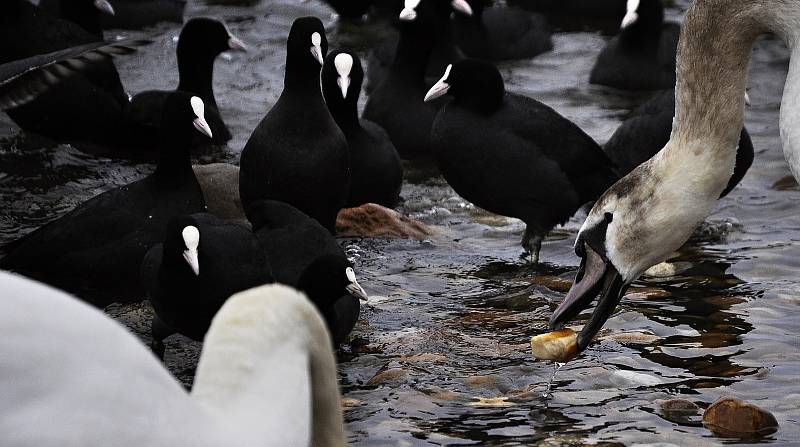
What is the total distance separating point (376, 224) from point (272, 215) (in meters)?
1.68

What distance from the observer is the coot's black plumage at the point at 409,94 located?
11773mm

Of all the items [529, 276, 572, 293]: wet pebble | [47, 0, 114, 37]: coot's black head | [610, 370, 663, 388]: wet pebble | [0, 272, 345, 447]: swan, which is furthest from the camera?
[47, 0, 114, 37]: coot's black head

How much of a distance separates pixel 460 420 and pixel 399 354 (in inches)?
41.3

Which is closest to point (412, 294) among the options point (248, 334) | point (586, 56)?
point (248, 334)

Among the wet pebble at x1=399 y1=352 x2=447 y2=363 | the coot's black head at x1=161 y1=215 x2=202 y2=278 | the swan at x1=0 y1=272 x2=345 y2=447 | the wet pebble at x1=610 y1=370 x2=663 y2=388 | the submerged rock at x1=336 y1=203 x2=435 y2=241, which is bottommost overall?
the submerged rock at x1=336 y1=203 x2=435 y2=241

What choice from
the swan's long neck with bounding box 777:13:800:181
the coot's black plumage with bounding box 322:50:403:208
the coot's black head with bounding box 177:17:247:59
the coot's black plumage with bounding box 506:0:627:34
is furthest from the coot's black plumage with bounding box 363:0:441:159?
the swan's long neck with bounding box 777:13:800:181

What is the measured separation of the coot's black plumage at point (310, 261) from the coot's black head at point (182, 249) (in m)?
0.58

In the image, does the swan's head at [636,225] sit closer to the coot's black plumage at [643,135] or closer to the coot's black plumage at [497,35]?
the coot's black plumage at [643,135]

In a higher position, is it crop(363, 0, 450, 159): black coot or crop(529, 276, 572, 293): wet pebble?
crop(363, 0, 450, 159): black coot

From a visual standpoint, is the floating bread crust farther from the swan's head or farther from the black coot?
the black coot

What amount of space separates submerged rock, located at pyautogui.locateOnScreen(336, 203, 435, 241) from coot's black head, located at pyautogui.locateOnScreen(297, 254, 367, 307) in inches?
90.5

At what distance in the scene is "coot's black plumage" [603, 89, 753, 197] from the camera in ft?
33.2

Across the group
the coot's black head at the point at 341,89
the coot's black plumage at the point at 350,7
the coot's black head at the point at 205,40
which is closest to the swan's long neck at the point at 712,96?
the coot's black head at the point at 341,89

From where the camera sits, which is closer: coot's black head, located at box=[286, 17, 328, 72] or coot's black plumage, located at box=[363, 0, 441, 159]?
coot's black head, located at box=[286, 17, 328, 72]
